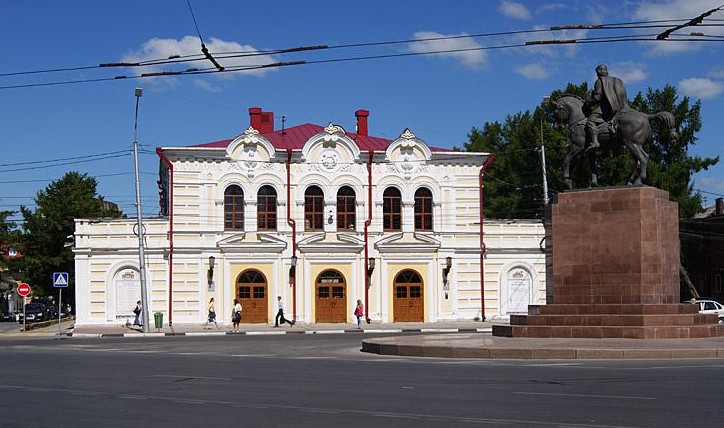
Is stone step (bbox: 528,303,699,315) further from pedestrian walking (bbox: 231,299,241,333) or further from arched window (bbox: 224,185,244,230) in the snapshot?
arched window (bbox: 224,185,244,230)

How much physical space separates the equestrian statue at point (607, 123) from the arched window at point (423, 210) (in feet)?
78.2

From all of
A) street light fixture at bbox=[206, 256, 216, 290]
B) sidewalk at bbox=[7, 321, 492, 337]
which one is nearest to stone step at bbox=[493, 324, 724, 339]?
sidewalk at bbox=[7, 321, 492, 337]

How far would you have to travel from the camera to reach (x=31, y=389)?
655 inches

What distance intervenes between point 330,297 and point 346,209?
4650mm

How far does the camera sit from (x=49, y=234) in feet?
237

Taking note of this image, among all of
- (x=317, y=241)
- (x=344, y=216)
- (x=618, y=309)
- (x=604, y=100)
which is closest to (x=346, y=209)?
(x=344, y=216)

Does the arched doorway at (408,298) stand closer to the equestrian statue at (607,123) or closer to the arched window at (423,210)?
the arched window at (423,210)

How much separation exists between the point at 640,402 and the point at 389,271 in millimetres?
37686

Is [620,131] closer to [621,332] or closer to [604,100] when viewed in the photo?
[604,100]

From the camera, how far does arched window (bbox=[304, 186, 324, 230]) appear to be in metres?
50.7

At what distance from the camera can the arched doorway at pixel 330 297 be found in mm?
50406

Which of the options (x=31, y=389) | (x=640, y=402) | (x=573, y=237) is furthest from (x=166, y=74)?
(x=640, y=402)

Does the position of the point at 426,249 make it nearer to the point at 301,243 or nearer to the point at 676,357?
the point at 301,243

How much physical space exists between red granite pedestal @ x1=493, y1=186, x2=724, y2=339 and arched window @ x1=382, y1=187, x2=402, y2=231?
81.4 feet
